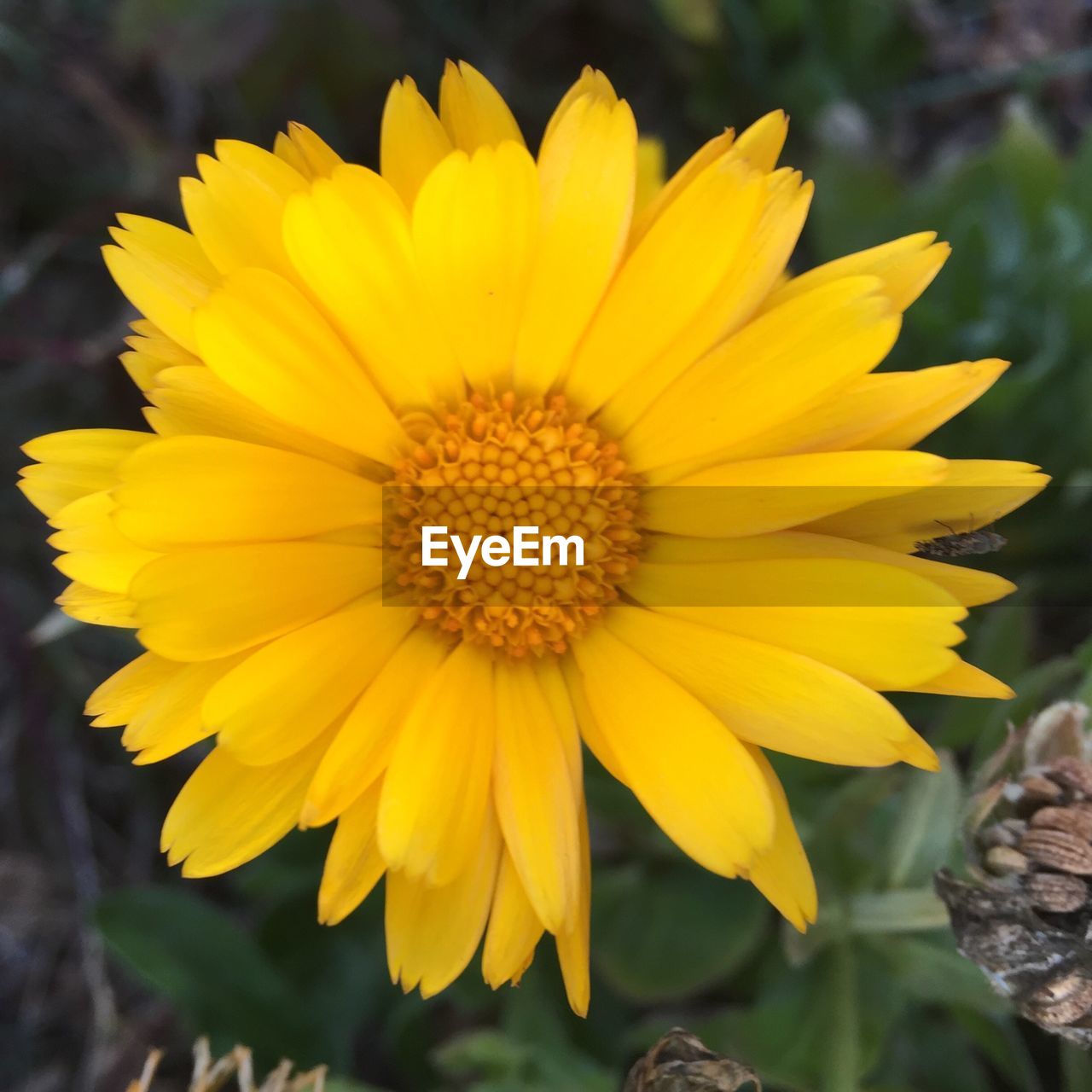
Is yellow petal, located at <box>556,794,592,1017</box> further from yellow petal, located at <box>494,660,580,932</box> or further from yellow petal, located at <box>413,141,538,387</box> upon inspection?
yellow petal, located at <box>413,141,538,387</box>

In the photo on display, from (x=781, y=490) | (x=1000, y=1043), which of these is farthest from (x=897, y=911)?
(x=781, y=490)

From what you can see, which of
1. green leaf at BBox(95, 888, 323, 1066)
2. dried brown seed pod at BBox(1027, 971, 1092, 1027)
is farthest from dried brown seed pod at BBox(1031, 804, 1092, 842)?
green leaf at BBox(95, 888, 323, 1066)

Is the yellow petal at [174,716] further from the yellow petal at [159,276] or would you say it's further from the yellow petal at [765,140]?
the yellow petal at [765,140]

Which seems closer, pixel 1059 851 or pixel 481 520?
pixel 1059 851

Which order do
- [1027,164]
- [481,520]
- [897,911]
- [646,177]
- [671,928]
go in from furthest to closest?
1. [1027,164]
2. [671,928]
3. [646,177]
4. [897,911]
5. [481,520]

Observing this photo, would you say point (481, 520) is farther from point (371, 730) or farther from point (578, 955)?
point (578, 955)

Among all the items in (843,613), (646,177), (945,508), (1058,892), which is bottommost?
(1058,892)

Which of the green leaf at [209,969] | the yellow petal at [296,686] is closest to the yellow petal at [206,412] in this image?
the yellow petal at [296,686]
